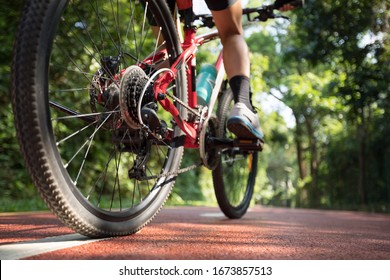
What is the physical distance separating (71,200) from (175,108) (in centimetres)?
96

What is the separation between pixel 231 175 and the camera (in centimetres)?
355

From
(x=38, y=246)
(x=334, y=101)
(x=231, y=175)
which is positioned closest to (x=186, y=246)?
(x=38, y=246)

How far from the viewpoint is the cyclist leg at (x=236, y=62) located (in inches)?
90.8

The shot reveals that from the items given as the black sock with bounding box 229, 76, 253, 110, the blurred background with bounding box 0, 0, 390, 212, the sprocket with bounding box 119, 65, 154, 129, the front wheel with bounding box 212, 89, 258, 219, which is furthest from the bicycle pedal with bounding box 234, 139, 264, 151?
the blurred background with bounding box 0, 0, 390, 212

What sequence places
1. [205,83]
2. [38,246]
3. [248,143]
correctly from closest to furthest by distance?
[38,246] < [248,143] < [205,83]

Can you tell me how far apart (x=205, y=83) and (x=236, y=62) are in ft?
1.56

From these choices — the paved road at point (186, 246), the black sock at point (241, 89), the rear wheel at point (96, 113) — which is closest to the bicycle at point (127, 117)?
the rear wheel at point (96, 113)

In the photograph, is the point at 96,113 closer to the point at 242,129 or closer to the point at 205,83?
the point at 242,129

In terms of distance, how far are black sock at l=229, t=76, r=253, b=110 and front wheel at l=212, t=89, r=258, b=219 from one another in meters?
0.47

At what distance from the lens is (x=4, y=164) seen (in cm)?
587

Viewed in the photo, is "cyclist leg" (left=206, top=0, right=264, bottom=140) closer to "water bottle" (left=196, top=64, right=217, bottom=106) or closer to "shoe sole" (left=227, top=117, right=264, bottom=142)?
"shoe sole" (left=227, top=117, right=264, bottom=142)

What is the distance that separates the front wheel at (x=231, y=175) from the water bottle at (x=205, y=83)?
195 mm

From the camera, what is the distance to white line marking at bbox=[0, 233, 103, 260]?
1.40 metres
